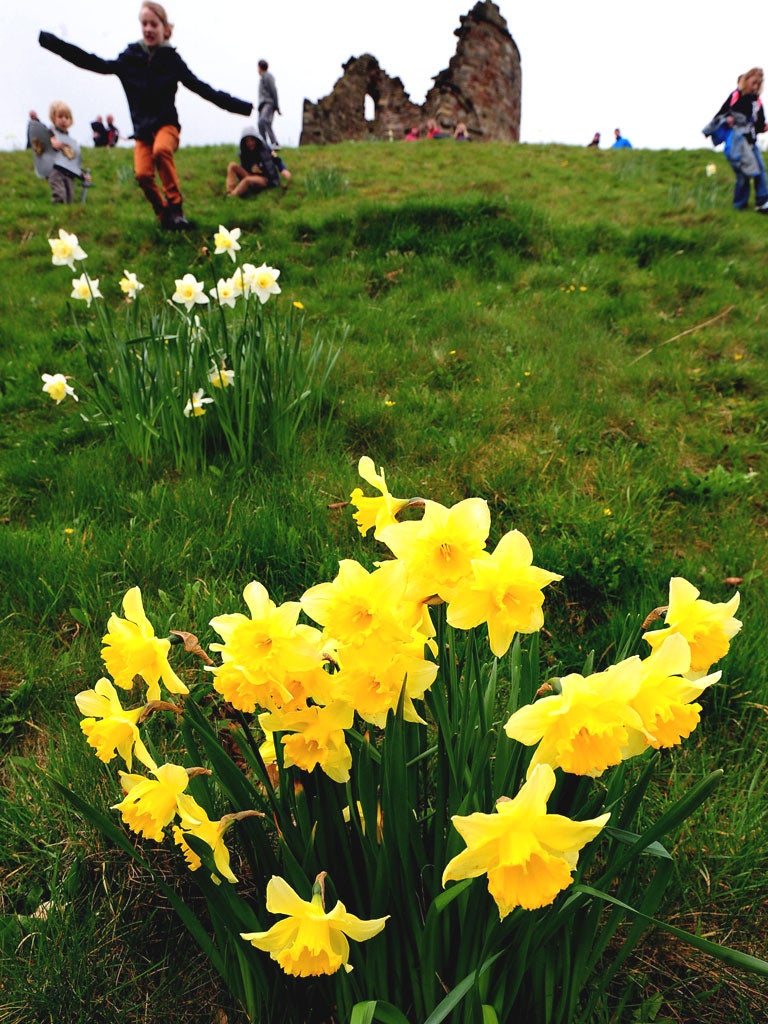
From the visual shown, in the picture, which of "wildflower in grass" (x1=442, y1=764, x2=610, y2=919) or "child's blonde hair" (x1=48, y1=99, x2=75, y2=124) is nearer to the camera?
"wildflower in grass" (x1=442, y1=764, x2=610, y2=919)

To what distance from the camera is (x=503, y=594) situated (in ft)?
2.54

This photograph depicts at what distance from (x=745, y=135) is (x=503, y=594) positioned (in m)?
9.22

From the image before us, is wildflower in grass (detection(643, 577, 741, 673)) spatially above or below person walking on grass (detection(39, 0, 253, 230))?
below

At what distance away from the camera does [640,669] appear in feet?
2.35

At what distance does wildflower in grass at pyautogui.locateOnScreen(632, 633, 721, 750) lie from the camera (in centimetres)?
73

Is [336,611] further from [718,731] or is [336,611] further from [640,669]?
[718,731]

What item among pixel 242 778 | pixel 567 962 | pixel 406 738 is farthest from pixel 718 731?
pixel 242 778

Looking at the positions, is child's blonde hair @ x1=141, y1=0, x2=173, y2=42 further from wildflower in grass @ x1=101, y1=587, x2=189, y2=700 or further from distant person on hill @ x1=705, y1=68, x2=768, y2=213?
wildflower in grass @ x1=101, y1=587, x2=189, y2=700

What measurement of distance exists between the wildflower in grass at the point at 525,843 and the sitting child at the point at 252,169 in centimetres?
827

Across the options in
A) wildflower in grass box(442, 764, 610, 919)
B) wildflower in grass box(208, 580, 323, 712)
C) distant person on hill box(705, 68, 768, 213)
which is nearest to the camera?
wildflower in grass box(442, 764, 610, 919)

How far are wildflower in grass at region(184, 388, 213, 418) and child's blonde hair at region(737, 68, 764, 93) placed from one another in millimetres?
8437

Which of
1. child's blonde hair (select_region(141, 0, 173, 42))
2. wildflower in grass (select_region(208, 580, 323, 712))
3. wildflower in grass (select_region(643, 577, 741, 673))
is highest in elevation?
child's blonde hair (select_region(141, 0, 173, 42))

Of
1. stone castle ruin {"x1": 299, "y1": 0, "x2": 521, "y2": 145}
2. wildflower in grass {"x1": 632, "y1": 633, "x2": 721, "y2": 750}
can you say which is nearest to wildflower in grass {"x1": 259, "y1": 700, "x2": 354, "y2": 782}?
wildflower in grass {"x1": 632, "y1": 633, "x2": 721, "y2": 750}

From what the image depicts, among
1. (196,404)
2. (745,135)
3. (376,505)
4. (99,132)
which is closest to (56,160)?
(196,404)
